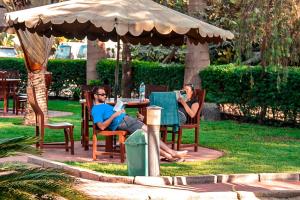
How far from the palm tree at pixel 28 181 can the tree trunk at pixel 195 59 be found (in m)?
14.5

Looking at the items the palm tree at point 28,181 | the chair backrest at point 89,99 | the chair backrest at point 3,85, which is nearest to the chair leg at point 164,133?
the chair backrest at point 89,99

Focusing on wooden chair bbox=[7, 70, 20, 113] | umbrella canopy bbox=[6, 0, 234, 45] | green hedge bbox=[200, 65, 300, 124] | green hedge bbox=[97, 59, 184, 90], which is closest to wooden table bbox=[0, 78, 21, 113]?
wooden chair bbox=[7, 70, 20, 113]

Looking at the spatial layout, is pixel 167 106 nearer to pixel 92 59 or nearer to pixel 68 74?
pixel 92 59

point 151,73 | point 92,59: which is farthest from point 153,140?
point 92,59

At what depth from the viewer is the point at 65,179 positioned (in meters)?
5.52

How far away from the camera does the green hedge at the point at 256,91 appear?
17.3 m

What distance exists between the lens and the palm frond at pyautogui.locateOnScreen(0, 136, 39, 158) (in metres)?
5.33

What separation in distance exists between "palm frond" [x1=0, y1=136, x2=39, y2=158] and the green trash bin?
→ 4.44m

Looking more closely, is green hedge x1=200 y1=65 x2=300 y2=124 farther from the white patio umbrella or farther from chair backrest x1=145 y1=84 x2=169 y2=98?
the white patio umbrella

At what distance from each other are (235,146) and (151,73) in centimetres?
926

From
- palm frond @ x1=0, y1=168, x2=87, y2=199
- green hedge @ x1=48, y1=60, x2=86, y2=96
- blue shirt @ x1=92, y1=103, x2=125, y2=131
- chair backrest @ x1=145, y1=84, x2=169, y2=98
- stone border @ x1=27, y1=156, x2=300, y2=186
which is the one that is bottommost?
stone border @ x1=27, y1=156, x2=300, y2=186

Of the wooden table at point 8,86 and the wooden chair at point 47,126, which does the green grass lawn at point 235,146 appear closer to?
the wooden chair at point 47,126

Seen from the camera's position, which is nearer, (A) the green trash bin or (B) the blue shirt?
(A) the green trash bin

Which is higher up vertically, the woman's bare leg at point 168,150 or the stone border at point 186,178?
the woman's bare leg at point 168,150
